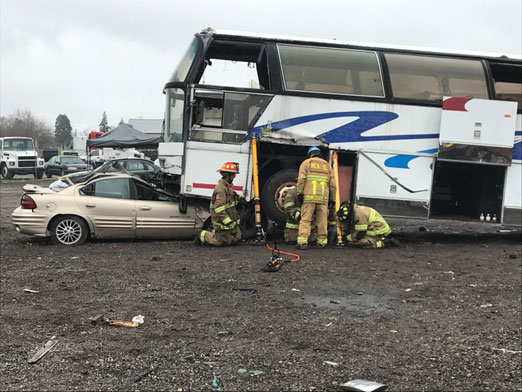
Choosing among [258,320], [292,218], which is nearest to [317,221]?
[292,218]

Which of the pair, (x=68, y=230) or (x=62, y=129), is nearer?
(x=68, y=230)

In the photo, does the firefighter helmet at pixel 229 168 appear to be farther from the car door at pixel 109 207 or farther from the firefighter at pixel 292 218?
the car door at pixel 109 207

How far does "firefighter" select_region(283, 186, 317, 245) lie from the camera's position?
29.7 feet

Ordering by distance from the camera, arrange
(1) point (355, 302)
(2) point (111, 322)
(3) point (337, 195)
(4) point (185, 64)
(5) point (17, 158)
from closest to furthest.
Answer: (2) point (111, 322) → (1) point (355, 302) → (3) point (337, 195) → (4) point (185, 64) → (5) point (17, 158)

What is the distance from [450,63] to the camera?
986 centimetres

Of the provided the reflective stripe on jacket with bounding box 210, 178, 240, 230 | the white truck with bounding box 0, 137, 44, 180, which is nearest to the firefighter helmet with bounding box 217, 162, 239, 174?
the reflective stripe on jacket with bounding box 210, 178, 240, 230

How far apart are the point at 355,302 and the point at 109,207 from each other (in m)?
5.20

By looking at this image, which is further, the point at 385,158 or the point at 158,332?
the point at 385,158

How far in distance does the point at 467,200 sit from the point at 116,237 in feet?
24.1

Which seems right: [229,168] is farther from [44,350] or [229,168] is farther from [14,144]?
[14,144]

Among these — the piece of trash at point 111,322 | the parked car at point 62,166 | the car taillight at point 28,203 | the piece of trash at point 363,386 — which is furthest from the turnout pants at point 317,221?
the parked car at point 62,166

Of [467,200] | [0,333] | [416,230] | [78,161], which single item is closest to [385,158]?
[467,200]

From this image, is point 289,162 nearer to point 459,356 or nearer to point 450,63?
point 450,63

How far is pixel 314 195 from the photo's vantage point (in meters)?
8.75
